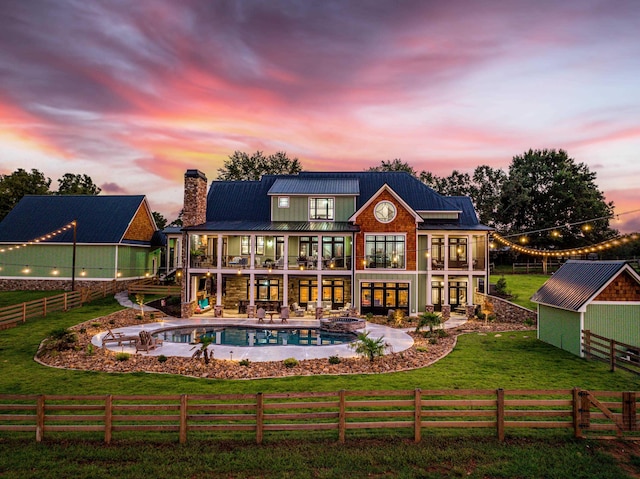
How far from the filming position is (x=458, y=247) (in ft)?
89.0

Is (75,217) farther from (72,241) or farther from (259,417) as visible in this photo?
(259,417)

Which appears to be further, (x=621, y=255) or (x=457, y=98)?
(x=621, y=255)

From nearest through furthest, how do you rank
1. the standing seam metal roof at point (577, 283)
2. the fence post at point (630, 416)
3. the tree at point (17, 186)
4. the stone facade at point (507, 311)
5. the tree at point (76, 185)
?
the fence post at point (630, 416) < the standing seam metal roof at point (577, 283) < the stone facade at point (507, 311) < the tree at point (17, 186) < the tree at point (76, 185)

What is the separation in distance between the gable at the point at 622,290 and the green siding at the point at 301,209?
16.6 m

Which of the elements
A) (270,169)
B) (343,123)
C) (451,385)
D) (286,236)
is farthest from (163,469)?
(270,169)

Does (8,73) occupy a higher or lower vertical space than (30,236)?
higher

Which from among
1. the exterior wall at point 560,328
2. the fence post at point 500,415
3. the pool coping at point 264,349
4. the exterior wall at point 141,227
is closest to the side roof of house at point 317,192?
the exterior wall at point 141,227

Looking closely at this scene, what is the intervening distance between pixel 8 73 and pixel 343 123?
22.5 metres

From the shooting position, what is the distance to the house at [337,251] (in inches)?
1014

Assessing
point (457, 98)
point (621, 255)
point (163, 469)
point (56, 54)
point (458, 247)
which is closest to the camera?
point (163, 469)

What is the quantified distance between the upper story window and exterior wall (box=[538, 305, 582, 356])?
50.0 ft

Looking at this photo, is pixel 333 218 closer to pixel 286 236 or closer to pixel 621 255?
pixel 286 236

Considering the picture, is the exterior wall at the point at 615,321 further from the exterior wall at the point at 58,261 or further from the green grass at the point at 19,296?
the green grass at the point at 19,296

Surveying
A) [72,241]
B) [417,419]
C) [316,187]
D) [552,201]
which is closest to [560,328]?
[417,419]
